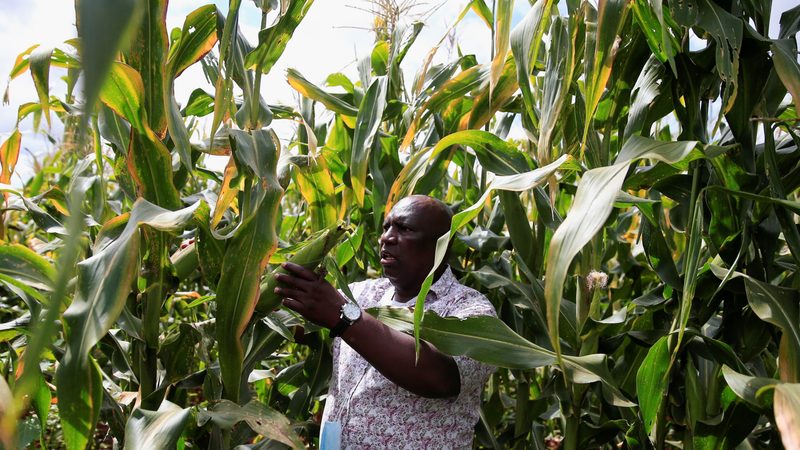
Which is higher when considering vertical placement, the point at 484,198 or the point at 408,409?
the point at 484,198

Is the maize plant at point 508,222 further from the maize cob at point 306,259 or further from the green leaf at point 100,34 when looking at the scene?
the green leaf at point 100,34

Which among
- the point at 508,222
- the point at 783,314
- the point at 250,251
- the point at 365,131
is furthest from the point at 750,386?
the point at 365,131

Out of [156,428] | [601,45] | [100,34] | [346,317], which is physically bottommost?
[156,428]

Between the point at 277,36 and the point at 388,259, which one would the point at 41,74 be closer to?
the point at 277,36

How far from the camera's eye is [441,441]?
1602 mm

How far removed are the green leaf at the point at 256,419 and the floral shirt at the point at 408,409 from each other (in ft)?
0.97

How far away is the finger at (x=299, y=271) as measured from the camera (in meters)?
1.29

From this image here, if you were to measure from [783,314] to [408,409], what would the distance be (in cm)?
77

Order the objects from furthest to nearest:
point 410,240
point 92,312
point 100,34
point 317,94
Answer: point 317,94 < point 410,240 < point 92,312 < point 100,34

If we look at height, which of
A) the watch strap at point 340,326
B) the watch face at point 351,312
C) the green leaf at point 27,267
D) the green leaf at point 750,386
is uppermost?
the green leaf at point 27,267

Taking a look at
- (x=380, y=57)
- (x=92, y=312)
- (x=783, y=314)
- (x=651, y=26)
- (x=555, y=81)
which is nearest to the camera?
(x=92, y=312)

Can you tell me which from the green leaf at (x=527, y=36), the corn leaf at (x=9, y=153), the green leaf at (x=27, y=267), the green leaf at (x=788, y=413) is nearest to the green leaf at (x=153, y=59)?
the green leaf at (x=27, y=267)

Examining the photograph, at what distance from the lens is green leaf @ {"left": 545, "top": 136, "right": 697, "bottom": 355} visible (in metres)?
0.92

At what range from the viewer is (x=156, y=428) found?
4.07ft
